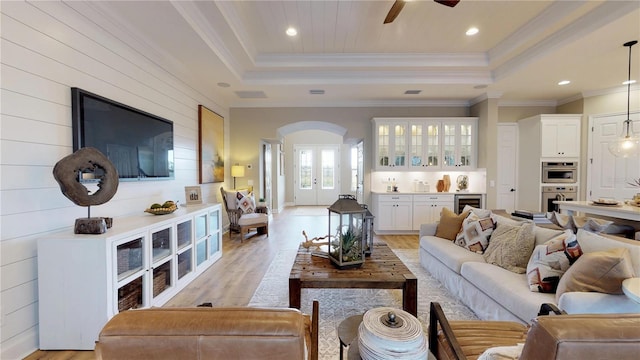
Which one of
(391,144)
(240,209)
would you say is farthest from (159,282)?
(391,144)

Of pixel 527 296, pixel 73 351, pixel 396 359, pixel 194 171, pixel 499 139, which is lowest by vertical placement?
pixel 73 351

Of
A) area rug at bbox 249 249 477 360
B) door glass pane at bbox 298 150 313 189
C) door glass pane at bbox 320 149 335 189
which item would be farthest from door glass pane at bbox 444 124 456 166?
door glass pane at bbox 298 150 313 189

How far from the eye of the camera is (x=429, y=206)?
18.1ft

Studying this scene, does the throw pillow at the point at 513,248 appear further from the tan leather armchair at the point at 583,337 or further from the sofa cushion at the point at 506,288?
the tan leather armchair at the point at 583,337

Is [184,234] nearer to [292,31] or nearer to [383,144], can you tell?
[292,31]

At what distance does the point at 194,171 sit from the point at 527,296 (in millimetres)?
4491

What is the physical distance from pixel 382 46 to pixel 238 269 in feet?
12.3

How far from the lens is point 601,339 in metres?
0.81

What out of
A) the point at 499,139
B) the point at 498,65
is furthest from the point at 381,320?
the point at 499,139

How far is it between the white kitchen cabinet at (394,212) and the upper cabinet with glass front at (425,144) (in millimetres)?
673

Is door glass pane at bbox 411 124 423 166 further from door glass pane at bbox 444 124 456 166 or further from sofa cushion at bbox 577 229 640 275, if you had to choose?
sofa cushion at bbox 577 229 640 275

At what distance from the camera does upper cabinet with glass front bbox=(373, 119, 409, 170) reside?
571cm

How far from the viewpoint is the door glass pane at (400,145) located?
18.8 feet

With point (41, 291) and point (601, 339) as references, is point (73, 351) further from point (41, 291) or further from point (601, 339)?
point (601, 339)
